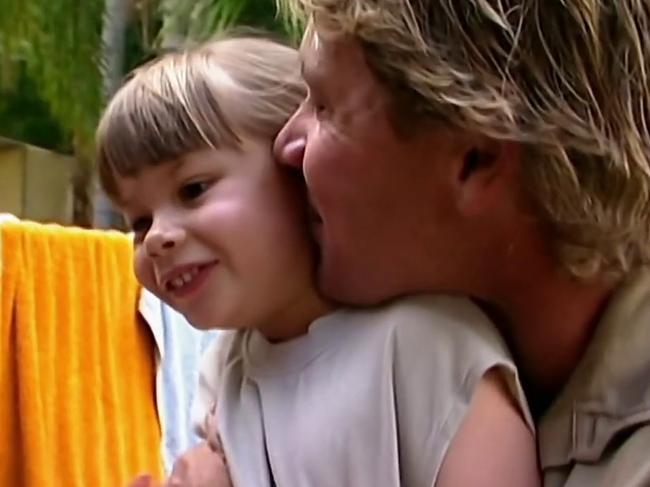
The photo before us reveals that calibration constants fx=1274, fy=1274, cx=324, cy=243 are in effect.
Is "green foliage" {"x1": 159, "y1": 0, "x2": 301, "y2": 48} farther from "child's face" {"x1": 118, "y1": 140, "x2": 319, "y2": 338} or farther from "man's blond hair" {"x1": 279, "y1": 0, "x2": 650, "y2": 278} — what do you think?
"man's blond hair" {"x1": 279, "y1": 0, "x2": 650, "y2": 278}

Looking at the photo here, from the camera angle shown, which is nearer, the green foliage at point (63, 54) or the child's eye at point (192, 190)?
the child's eye at point (192, 190)

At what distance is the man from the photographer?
76cm

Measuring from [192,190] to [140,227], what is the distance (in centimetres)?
6

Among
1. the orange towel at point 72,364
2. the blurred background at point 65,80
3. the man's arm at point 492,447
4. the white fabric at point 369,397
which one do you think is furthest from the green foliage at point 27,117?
the man's arm at point 492,447

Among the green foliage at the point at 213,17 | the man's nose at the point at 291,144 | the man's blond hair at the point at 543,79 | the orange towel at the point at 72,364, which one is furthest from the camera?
the green foliage at the point at 213,17

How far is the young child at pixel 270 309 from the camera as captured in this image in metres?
0.81

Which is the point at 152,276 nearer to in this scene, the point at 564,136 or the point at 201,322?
the point at 201,322

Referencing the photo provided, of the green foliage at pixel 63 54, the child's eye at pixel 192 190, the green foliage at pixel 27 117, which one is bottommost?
the green foliage at pixel 27 117

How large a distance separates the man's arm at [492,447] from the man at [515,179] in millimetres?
19

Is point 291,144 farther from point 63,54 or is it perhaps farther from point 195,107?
point 63,54

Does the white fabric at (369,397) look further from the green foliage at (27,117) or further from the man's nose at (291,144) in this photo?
the green foliage at (27,117)

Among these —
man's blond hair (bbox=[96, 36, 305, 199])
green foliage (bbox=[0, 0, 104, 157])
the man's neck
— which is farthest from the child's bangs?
green foliage (bbox=[0, 0, 104, 157])

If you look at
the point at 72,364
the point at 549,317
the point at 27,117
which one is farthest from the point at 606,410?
the point at 27,117

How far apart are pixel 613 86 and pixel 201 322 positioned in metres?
0.32
